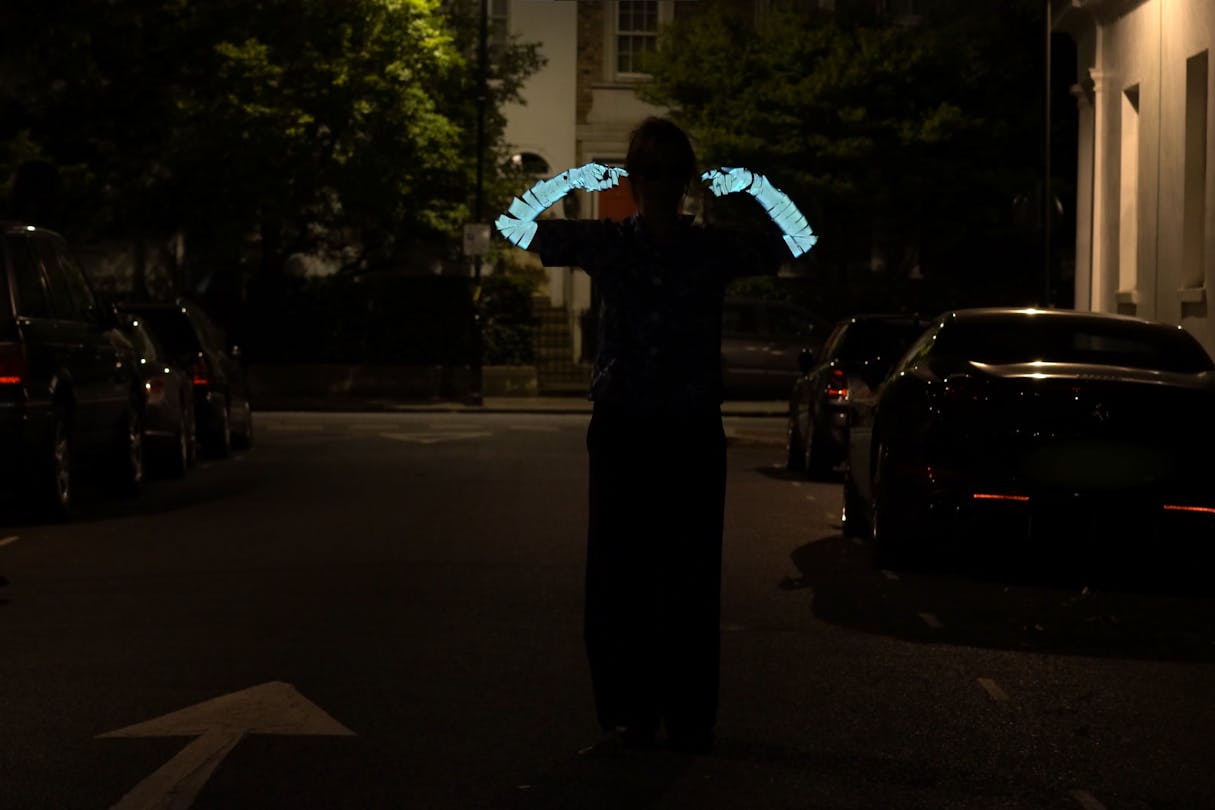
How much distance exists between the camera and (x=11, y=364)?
14.7 meters

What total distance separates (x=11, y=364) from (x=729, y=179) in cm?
837

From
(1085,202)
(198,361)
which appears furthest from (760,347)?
(198,361)

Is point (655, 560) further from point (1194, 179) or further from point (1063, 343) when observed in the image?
point (1194, 179)

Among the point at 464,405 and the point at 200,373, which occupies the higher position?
the point at 200,373

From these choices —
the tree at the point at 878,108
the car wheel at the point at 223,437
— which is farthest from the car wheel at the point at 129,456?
the tree at the point at 878,108

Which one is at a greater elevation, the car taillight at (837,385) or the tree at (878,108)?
the tree at (878,108)

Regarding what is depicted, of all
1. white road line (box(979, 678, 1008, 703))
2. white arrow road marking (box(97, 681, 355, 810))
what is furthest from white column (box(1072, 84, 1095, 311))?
white arrow road marking (box(97, 681, 355, 810))

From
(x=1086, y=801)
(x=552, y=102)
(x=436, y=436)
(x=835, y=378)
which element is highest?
(x=552, y=102)

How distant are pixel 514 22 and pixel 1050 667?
33.2 m

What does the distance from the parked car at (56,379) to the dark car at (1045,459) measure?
571 centimetres

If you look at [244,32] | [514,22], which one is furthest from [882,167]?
[244,32]

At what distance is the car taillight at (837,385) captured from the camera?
19438 mm

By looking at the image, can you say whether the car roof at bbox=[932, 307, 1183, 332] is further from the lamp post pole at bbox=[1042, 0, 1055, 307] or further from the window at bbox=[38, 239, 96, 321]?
the lamp post pole at bbox=[1042, 0, 1055, 307]

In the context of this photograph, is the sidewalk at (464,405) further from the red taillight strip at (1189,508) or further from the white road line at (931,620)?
the white road line at (931,620)
